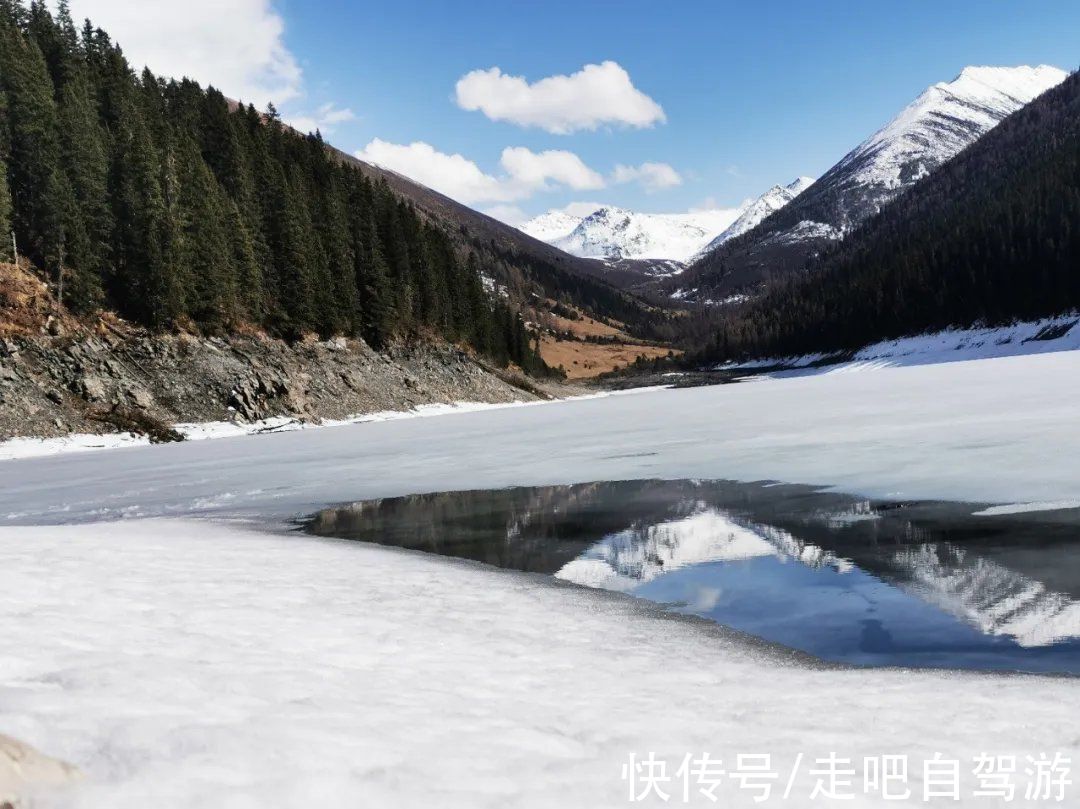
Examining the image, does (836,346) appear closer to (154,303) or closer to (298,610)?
(154,303)

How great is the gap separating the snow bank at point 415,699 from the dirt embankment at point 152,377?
37.7 metres

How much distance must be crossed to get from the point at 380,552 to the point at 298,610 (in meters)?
4.34

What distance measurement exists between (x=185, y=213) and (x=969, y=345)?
119390mm

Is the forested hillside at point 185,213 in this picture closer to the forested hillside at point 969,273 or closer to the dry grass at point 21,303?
the dry grass at point 21,303

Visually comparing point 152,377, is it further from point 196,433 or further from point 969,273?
point 969,273

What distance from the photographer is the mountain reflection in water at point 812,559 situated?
6.81 m

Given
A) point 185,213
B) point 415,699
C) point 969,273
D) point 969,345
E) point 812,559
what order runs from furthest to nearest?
point 969,273 < point 969,345 < point 185,213 < point 812,559 < point 415,699

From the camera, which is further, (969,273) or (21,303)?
(969,273)

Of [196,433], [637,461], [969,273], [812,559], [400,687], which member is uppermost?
[969,273]

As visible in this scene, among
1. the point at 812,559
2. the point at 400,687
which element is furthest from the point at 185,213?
the point at 400,687

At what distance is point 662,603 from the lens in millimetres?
8547

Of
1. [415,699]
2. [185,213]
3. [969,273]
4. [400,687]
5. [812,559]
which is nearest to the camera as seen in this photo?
[415,699]

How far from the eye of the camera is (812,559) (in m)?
9.98

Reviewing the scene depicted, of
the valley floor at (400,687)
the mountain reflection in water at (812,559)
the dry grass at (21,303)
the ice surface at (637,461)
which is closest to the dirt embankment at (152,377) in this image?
the dry grass at (21,303)
